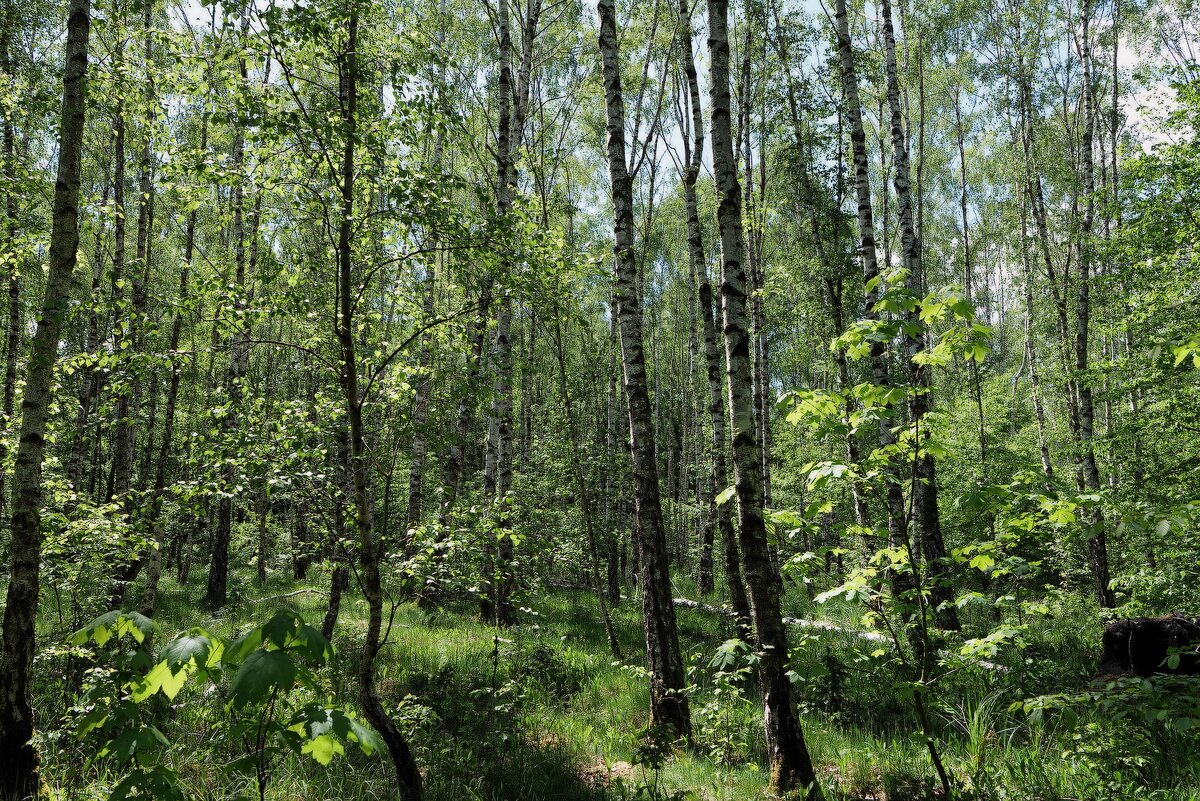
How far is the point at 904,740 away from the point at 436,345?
5.24 meters

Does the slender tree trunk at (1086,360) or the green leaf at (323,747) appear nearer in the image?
the green leaf at (323,747)

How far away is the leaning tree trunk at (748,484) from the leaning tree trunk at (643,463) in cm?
137

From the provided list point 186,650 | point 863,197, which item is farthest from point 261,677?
point 863,197

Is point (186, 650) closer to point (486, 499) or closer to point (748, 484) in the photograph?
point (748, 484)

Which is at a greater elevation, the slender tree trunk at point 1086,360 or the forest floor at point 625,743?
the slender tree trunk at point 1086,360

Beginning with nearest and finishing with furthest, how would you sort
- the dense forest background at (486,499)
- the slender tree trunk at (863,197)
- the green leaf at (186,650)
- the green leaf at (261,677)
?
the green leaf at (261,677) → the green leaf at (186,650) → the dense forest background at (486,499) → the slender tree trunk at (863,197)

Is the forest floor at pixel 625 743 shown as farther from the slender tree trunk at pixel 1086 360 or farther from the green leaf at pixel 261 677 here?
the slender tree trunk at pixel 1086 360

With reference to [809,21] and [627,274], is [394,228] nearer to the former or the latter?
[627,274]

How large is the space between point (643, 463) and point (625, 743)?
257 centimetres

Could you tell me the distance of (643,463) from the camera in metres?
6.05

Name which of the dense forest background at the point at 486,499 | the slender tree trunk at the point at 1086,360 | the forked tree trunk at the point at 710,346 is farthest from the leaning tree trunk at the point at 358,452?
the slender tree trunk at the point at 1086,360

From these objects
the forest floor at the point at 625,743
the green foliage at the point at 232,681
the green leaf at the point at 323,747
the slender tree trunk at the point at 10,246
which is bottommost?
the forest floor at the point at 625,743

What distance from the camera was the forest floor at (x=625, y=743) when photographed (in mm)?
3906

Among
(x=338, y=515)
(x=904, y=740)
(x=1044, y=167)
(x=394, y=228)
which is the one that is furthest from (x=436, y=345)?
(x=1044, y=167)
